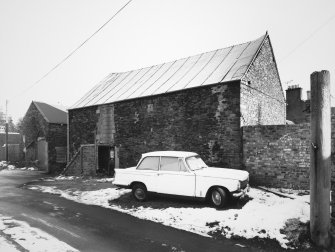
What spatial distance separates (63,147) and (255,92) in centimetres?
1577

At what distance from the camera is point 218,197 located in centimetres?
774

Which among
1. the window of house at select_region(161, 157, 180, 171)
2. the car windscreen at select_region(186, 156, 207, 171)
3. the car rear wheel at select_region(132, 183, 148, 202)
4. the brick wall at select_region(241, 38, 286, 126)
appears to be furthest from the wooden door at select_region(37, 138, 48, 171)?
the brick wall at select_region(241, 38, 286, 126)

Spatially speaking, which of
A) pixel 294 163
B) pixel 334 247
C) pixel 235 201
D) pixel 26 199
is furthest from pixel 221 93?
pixel 26 199

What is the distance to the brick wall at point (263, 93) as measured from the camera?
11566mm

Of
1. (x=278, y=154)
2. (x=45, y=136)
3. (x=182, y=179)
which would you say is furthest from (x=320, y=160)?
(x=45, y=136)

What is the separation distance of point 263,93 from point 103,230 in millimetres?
10330

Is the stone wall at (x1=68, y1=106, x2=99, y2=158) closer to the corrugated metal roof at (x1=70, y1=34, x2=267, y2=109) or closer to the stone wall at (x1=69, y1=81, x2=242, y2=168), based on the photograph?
the stone wall at (x1=69, y1=81, x2=242, y2=168)

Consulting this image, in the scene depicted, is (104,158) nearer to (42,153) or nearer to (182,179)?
(42,153)

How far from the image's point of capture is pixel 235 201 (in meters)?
8.29

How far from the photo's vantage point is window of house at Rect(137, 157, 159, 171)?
8866mm

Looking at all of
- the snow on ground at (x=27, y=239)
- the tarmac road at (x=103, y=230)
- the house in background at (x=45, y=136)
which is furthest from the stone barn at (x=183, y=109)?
the snow on ground at (x=27, y=239)

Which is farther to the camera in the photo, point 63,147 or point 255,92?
point 63,147

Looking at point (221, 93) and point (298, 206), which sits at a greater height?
point (221, 93)

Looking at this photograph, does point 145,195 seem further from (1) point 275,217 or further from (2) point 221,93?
(2) point 221,93
